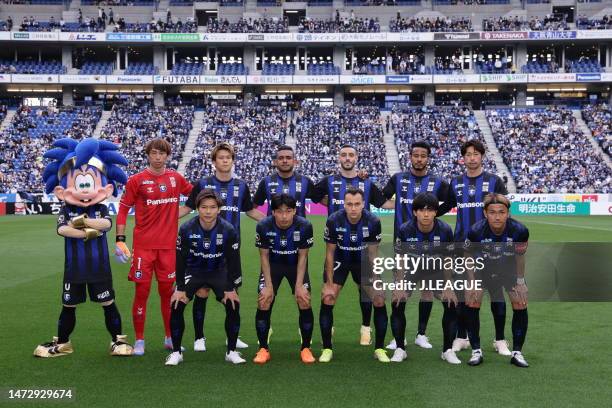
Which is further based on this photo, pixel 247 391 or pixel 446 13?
pixel 446 13

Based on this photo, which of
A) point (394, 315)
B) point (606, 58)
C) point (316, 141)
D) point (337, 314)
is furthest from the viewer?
point (606, 58)

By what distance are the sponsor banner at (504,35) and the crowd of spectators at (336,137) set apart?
10028 mm

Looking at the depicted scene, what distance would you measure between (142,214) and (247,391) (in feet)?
8.71

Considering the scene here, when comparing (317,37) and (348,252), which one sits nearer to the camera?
(348,252)

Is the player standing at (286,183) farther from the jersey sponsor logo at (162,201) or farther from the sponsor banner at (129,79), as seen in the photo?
the sponsor banner at (129,79)

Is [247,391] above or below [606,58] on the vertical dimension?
below

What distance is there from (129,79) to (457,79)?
2609 centimetres

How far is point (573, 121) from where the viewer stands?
152 feet

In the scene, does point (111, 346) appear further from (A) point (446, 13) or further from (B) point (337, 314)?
(A) point (446, 13)

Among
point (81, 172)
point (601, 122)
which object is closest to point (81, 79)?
point (601, 122)

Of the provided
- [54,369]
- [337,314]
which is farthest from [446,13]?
[54,369]

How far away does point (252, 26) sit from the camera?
49.8 m

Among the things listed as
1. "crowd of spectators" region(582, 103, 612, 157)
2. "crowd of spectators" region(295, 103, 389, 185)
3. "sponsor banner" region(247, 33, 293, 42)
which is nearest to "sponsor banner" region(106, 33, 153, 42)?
"sponsor banner" region(247, 33, 293, 42)

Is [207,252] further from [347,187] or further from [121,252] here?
[347,187]
